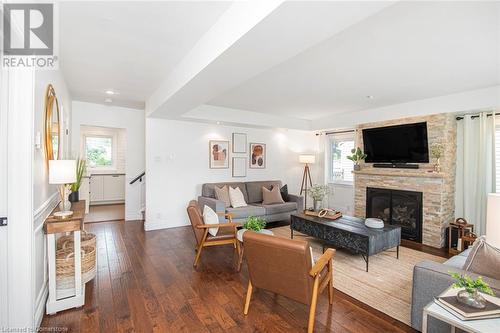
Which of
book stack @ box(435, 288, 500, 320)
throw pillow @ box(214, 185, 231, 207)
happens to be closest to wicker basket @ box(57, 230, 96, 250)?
throw pillow @ box(214, 185, 231, 207)

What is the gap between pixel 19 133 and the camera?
1.70 meters

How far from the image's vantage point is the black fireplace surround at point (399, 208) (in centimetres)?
444

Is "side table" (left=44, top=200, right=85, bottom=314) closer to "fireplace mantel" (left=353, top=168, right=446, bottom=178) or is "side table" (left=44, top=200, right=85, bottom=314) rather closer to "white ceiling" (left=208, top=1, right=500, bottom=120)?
"white ceiling" (left=208, top=1, right=500, bottom=120)

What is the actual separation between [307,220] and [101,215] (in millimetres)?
5080

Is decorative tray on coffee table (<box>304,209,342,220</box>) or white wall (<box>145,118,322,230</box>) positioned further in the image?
white wall (<box>145,118,322,230</box>)

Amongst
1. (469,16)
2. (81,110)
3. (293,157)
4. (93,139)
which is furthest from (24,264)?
(93,139)

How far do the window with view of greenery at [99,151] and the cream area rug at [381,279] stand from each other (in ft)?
22.7

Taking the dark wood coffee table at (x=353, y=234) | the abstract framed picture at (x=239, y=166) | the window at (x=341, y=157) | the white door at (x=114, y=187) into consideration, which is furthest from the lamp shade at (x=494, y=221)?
the white door at (x=114, y=187)

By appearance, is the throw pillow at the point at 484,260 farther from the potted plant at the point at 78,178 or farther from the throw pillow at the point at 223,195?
the throw pillow at the point at 223,195

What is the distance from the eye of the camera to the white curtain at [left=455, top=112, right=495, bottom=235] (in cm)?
394

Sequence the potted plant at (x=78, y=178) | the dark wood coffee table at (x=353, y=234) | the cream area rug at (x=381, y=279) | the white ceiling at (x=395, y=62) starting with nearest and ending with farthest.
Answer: the white ceiling at (x=395, y=62) → the cream area rug at (x=381, y=279) → the potted plant at (x=78, y=178) → the dark wood coffee table at (x=353, y=234)

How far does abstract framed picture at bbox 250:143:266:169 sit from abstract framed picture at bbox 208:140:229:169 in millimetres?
706

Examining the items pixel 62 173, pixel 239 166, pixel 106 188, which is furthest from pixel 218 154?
pixel 106 188

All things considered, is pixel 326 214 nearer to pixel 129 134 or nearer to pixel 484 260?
pixel 484 260
